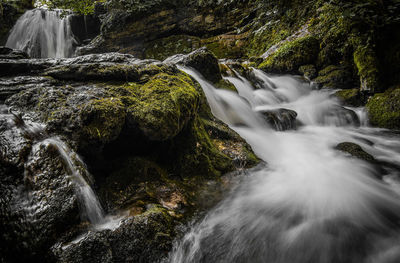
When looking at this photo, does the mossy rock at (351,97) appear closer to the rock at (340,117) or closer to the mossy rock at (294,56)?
the rock at (340,117)

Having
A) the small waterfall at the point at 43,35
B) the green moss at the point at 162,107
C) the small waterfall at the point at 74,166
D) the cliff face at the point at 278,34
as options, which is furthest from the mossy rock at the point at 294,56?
the small waterfall at the point at 43,35

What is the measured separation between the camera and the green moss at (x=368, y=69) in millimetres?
5770

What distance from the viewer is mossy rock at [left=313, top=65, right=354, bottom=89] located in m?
7.18

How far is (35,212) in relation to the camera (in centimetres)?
180

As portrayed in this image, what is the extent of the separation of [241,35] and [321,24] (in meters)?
5.55

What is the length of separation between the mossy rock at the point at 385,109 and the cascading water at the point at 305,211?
1.07 ft

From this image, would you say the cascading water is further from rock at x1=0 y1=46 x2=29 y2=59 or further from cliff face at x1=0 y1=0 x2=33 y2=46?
cliff face at x1=0 y1=0 x2=33 y2=46

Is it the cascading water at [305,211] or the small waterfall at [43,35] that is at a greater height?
the small waterfall at [43,35]

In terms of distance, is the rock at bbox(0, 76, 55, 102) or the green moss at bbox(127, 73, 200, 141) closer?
the green moss at bbox(127, 73, 200, 141)

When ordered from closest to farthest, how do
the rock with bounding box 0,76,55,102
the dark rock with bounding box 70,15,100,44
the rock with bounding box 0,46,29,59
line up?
1. the rock with bounding box 0,76,55,102
2. the rock with bounding box 0,46,29,59
3. the dark rock with bounding box 70,15,100,44

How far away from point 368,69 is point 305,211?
5.58m

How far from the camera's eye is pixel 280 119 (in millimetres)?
6000

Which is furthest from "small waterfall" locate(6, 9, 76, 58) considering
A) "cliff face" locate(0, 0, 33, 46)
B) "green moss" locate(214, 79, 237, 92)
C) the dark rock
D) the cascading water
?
the cascading water

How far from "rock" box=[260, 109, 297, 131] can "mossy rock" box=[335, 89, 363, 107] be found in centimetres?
193
